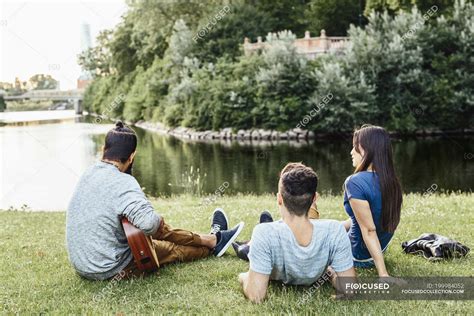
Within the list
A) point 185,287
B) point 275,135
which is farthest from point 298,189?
point 275,135

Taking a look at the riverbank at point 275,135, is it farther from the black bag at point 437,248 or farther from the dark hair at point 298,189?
the dark hair at point 298,189

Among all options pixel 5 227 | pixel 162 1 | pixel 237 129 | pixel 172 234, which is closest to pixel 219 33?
pixel 162 1

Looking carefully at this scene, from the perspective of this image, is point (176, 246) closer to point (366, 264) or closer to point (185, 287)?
point (185, 287)

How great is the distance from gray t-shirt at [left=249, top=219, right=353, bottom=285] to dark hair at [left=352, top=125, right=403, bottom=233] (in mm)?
703

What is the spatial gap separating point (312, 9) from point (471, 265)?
124ft

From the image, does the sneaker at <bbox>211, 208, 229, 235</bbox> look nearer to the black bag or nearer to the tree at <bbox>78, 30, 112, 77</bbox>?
the black bag

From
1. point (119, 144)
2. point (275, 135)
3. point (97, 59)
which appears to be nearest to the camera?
point (119, 144)

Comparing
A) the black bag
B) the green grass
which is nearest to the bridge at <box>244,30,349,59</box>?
the green grass

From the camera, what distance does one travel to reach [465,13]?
96.1ft

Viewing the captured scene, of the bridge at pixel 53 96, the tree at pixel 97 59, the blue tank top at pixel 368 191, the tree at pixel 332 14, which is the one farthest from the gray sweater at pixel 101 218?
the tree at pixel 97 59

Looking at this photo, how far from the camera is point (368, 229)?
4.46 m

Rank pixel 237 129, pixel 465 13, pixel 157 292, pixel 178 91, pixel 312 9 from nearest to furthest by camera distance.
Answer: pixel 157 292 < pixel 465 13 < pixel 237 129 < pixel 178 91 < pixel 312 9

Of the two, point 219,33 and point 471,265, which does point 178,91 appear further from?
point 471,265

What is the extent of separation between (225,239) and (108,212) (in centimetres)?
147
